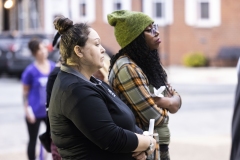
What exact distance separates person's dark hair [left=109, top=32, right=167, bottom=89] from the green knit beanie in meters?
0.04

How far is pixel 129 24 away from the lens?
368 cm

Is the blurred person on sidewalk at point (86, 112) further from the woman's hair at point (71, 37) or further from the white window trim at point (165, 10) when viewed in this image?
the white window trim at point (165, 10)

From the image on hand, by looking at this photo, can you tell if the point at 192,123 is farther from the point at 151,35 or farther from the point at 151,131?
the point at 151,131

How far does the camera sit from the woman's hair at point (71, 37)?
3.05 meters

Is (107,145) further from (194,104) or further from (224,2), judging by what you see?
(224,2)

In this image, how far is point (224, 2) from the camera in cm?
2417

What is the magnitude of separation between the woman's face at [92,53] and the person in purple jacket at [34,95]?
3290 millimetres

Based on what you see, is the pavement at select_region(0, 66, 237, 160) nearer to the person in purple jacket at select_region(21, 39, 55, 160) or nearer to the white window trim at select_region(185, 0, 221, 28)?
the person in purple jacket at select_region(21, 39, 55, 160)

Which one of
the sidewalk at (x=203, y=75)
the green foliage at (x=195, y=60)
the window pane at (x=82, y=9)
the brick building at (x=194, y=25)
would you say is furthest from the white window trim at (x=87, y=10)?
the green foliage at (x=195, y=60)

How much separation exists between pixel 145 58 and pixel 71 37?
801 millimetres

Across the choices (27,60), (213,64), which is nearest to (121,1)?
(213,64)

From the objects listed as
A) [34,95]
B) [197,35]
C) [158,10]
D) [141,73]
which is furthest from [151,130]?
[158,10]

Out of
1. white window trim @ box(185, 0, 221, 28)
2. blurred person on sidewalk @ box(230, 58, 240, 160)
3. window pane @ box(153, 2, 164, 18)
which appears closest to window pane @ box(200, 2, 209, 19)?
white window trim @ box(185, 0, 221, 28)

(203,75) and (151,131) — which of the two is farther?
(203,75)
